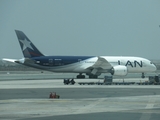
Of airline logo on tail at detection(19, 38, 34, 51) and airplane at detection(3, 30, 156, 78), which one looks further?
airline logo on tail at detection(19, 38, 34, 51)

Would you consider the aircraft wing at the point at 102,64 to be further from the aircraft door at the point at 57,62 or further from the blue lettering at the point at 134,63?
the aircraft door at the point at 57,62

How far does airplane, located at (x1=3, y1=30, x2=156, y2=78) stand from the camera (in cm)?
7662

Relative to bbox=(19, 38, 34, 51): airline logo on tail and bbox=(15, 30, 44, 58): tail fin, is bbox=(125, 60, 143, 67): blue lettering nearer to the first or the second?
bbox=(15, 30, 44, 58): tail fin

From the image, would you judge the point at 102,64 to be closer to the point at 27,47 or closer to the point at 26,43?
the point at 27,47

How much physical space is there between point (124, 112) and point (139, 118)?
2.70 m

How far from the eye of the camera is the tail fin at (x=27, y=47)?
7844cm

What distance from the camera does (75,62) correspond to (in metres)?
77.5

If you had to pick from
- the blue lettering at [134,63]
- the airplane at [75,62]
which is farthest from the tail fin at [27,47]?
the blue lettering at [134,63]

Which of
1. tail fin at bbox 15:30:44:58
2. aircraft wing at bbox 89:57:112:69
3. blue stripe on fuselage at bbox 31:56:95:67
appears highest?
tail fin at bbox 15:30:44:58

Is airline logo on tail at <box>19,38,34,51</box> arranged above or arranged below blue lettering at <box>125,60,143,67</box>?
above

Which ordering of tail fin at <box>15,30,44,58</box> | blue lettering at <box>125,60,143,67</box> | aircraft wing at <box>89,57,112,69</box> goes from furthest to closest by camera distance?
blue lettering at <box>125,60,143,67</box>
tail fin at <box>15,30,44,58</box>
aircraft wing at <box>89,57,112,69</box>

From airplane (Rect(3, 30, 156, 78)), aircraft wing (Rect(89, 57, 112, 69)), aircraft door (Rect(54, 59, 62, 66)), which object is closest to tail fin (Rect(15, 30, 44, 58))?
airplane (Rect(3, 30, 156, 78))

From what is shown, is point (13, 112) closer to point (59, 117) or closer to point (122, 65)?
point (59, 117)

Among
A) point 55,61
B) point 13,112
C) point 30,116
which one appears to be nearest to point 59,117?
point 30,116
